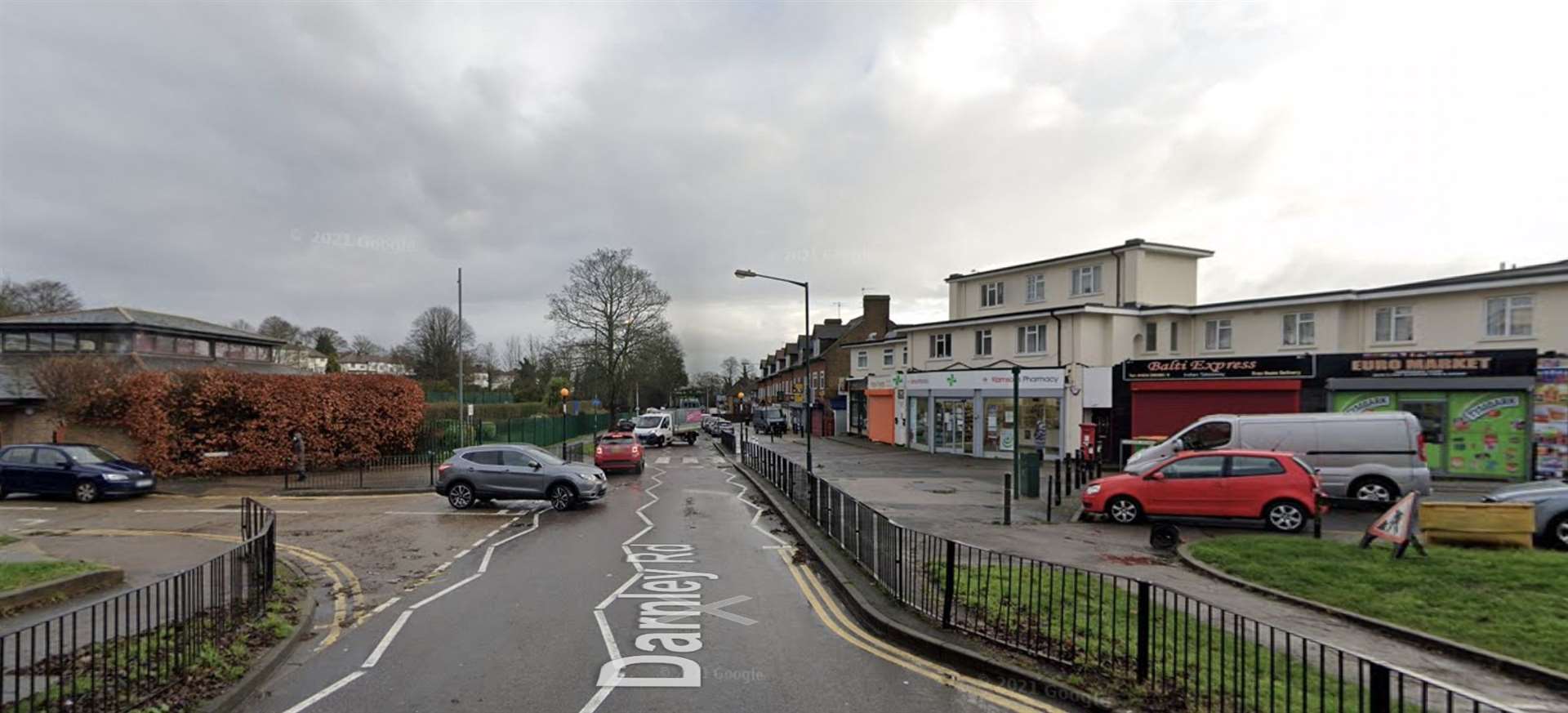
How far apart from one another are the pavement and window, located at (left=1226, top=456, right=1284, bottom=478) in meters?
1.00

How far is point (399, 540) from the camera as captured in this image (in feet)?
42.3

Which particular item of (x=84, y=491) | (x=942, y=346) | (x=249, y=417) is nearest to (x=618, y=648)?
(x=84, y=491)

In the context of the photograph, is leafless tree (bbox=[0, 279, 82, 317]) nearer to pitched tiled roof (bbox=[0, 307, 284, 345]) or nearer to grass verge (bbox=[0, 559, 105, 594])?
pitched tiled roof (bbox=[0, 307, 284, 345])

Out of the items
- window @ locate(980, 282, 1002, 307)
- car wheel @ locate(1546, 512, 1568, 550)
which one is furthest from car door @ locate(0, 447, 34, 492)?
window @ locate(980, 282, 1002, 307)

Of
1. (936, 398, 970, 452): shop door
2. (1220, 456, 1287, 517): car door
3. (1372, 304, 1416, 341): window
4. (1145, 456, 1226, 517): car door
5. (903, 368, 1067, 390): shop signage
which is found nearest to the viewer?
(1220, 456, 1287, 517): car door

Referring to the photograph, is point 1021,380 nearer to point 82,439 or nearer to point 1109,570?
point 1109,570

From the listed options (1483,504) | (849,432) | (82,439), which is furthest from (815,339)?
(1483,504)

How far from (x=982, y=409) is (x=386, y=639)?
2829 centimetres

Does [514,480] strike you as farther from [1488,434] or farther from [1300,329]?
[1300,329]

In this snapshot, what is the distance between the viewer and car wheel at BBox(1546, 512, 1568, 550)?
11.1m

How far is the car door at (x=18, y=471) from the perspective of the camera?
17953 mm

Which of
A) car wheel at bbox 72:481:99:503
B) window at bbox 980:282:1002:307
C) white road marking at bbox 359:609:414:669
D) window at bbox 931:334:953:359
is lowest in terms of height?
car wheel at bbox 72:481:99:503

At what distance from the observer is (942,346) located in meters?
36.1

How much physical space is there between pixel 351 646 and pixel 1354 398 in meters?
27.0
